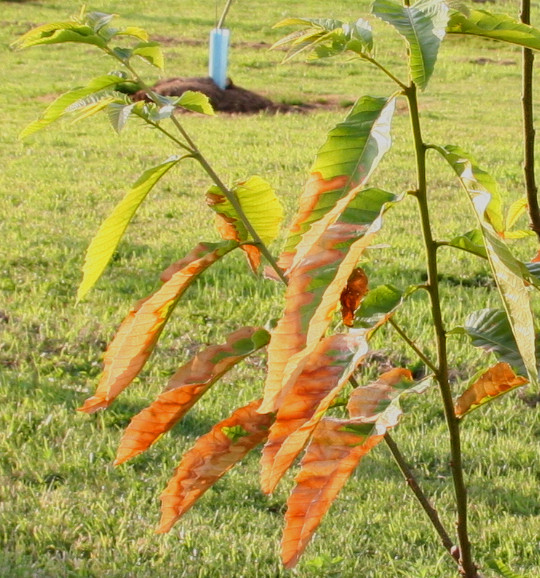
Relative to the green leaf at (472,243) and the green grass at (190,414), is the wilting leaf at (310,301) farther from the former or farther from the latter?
the green grass at (190,414)

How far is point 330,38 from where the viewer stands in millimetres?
925

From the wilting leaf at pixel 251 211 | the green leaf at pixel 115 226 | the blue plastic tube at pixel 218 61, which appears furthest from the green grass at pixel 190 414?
the blue plastic tube at pixel 218 61

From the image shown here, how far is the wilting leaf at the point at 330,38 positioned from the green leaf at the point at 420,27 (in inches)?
2.3

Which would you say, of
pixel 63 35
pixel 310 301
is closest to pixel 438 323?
pixel 310 301

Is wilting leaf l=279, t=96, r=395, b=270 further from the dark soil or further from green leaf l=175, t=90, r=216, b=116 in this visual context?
the dark soil

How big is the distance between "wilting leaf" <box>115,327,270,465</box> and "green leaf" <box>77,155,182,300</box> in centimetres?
15

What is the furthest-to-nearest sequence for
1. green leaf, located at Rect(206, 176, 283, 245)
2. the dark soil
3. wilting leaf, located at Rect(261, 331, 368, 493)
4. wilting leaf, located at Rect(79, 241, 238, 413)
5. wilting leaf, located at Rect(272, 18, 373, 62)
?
the dark soil
green leaf, located at Rect(206, 176, 283, 245)
wilting leaf, located at Rect(79, 241, 238, 413)
wilting leaf, located at Rect(272, 18, 373, 62)
wilting leaf, located at Rect(261, 331, 368, 493)

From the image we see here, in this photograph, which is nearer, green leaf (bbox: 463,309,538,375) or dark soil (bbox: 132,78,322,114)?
green leaf (bbox: 463,309,538,375)

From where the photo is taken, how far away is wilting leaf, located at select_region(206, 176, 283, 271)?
1250mm

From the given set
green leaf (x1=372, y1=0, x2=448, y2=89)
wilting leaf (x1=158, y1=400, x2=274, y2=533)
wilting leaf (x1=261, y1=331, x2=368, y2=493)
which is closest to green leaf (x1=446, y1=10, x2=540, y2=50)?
green leaf (x1=372, y1=0, x2=448, y2=89)

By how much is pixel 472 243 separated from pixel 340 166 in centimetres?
21

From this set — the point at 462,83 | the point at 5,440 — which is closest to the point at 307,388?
the point at 5,440

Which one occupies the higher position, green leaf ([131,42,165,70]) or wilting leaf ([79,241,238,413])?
green leaf ([131,42,165,70])

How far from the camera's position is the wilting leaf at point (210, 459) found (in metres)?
1.12
